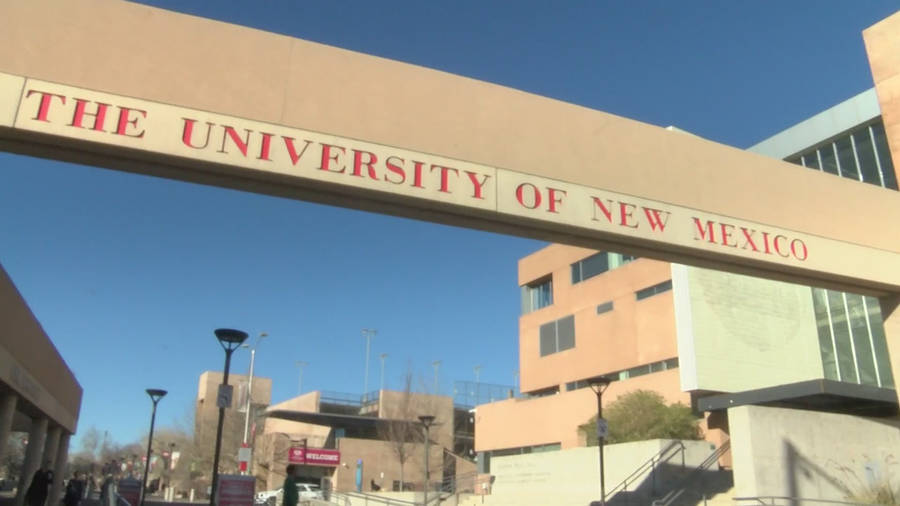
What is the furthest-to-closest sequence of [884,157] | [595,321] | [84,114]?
[595,321] → [884,157] → [84,114]

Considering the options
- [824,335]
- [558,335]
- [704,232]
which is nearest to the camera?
[704,232]

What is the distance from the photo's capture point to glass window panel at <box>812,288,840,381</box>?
2734 cm

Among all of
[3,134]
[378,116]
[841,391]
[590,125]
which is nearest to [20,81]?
[3,134]

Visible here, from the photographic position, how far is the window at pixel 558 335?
34.5m

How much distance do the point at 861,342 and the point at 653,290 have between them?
756 centimetres

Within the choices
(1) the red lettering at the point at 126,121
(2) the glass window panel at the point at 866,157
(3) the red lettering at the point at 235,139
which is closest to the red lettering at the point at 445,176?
(3) the red lettering at the point at 235,139

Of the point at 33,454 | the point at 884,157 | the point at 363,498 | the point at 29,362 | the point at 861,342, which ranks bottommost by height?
the point at 363,498

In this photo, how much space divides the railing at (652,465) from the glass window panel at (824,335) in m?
9.80

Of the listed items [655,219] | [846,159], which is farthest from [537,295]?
[655,219]

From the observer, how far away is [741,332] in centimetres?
2738

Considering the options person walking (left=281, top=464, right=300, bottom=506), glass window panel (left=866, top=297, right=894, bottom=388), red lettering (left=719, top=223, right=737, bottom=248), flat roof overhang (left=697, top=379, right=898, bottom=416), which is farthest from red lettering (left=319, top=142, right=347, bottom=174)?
glass window panel (left=866, top=297, right=894, bottom=388)

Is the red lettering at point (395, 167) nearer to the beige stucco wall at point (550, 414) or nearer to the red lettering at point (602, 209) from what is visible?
the red lettering at point (602, 209)

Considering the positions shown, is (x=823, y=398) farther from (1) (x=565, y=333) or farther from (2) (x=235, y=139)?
(2) (x=235, y=139)

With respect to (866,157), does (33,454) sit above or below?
below
